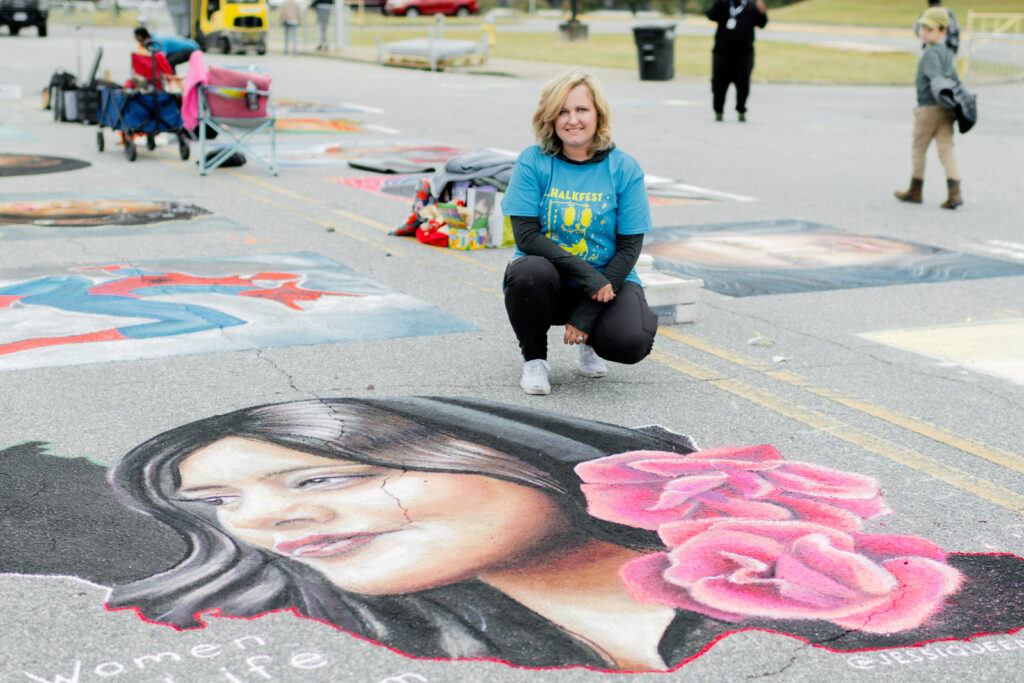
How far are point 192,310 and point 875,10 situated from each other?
182 ft

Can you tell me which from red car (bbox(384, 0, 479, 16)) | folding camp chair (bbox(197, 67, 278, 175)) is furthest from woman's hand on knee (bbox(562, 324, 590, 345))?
red car (bbox(384, 0, 479, 16))

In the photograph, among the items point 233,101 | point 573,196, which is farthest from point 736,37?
point 573,196

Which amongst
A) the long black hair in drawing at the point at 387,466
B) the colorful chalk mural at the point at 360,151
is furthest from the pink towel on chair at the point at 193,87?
the long black hair in drawing at the point at 387,466

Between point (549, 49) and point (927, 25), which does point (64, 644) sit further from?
point (549, 49)

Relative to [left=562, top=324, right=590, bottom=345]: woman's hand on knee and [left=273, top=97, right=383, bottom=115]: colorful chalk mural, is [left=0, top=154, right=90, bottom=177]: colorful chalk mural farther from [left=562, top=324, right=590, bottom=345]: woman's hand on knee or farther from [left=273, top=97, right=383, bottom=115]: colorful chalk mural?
[left=562, top=324, right=590, bottom=345]: woman's hand on knee

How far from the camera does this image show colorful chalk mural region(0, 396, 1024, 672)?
11.3 ft

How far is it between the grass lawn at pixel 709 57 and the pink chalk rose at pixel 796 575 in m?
24.4

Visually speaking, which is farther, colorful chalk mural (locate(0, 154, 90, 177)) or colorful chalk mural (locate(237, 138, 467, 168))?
colorful chalk mural (locate(237, 138, 467, 168))

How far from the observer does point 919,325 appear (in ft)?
23.2

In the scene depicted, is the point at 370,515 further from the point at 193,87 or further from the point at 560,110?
the point at 193,87

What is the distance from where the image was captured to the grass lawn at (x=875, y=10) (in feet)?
173

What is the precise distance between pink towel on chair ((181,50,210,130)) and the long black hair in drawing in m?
7.55

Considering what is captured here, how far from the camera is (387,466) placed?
15.1 feet
